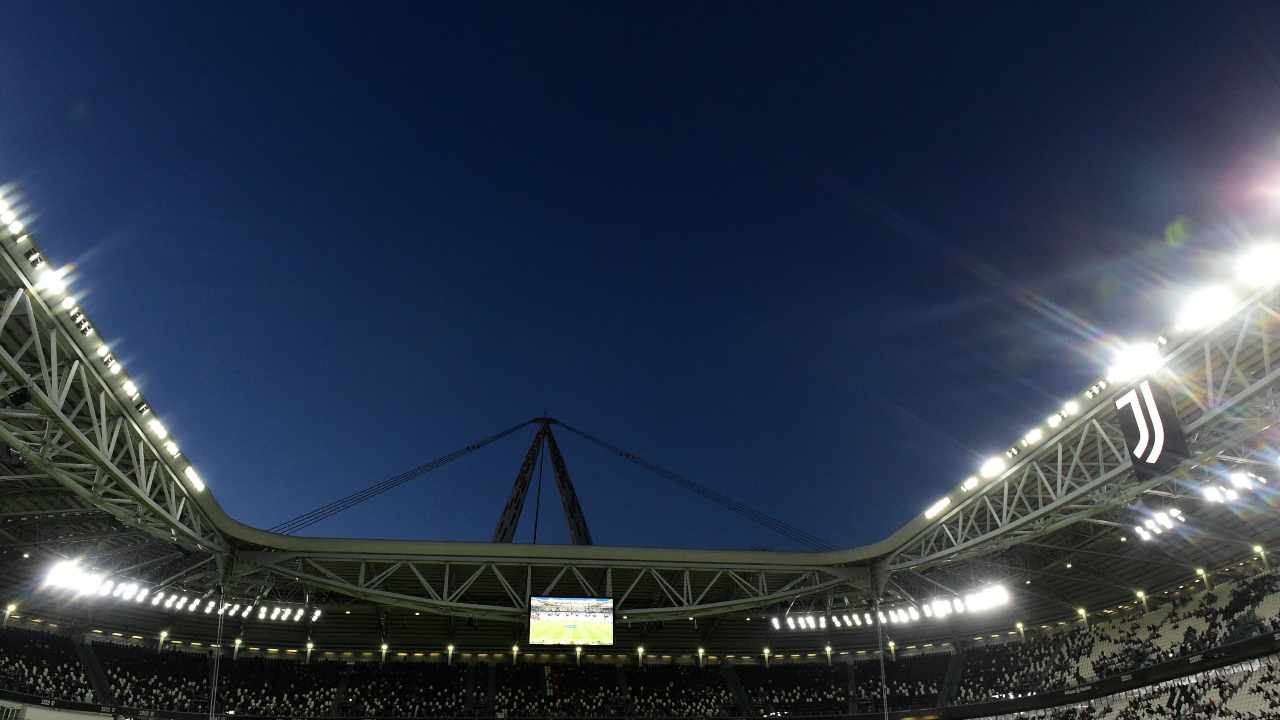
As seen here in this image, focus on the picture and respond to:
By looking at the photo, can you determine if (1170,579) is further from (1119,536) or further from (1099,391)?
(1099,391)

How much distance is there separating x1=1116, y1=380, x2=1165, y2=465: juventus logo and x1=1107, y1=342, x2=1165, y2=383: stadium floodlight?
0.58 meters

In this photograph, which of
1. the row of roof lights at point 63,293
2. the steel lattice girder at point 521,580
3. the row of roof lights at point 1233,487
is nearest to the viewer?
the row of roof lights at point 63,293

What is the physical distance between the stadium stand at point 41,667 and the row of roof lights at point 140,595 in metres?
3.43

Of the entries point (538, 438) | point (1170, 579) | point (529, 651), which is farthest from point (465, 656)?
point (1170, 579)

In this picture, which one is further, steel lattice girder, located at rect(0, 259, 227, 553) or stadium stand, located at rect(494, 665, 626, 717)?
stadium stand, located at rect(494, 665, 626, 717)

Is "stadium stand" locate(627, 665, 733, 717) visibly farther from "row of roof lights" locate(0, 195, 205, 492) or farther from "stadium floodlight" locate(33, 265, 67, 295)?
"stadium floodlight" locate(33, 265, 67, 295)

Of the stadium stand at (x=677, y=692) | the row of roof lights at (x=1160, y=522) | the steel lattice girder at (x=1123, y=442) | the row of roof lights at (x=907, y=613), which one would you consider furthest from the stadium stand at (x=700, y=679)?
the steel lattice girder at (x=1123, y=442)

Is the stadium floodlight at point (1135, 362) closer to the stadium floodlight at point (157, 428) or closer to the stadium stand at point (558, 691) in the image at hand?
the stadium floodlight at point (157, 428)

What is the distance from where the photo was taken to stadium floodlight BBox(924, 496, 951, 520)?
35125 millimetres

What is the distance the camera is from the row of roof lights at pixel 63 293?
18.3m

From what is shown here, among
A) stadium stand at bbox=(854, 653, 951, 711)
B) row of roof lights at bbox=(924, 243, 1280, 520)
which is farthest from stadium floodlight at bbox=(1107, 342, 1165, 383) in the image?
stadium stand at bbox=(854, 653, 951, 711)

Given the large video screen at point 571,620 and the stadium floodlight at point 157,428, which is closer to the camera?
the stadium floodlight at point 157,428

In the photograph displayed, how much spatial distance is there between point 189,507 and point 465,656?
1091 inches

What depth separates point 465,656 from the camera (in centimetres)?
5444
